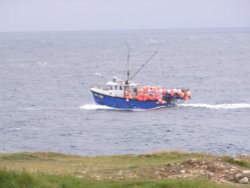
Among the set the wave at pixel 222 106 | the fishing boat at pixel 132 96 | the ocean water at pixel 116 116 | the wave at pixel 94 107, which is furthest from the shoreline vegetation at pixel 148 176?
the wave at pixel 222 106

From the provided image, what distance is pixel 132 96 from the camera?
238 feet

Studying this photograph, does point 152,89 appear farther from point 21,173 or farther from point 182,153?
point 21,173

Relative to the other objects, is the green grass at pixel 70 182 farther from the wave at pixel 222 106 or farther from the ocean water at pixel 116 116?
the wave at pixel 222 106

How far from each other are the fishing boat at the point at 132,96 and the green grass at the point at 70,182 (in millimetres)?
52715

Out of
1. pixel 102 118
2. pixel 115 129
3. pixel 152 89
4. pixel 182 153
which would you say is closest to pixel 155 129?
pixel 115 129

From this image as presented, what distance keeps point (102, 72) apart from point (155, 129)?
60825mm

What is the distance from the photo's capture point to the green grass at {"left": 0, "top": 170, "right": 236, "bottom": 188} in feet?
53.7

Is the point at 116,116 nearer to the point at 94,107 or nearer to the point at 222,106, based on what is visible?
the point at 94,107

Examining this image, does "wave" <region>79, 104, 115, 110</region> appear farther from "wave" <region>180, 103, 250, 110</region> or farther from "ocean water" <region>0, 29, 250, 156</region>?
"wave" <region>180, 103, 250, 110</region>

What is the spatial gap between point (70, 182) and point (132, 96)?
55.3m

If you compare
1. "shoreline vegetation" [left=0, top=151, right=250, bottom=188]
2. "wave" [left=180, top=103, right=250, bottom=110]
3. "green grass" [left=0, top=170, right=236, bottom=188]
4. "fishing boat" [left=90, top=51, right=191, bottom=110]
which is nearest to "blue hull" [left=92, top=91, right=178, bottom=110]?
"fishing boat" [left=90, top=51, right=191, bottom=110]

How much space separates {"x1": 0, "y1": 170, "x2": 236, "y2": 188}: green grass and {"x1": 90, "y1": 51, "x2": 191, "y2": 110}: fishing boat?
173 feet

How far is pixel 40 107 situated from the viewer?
74.6 m

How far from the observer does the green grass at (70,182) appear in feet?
53.7
